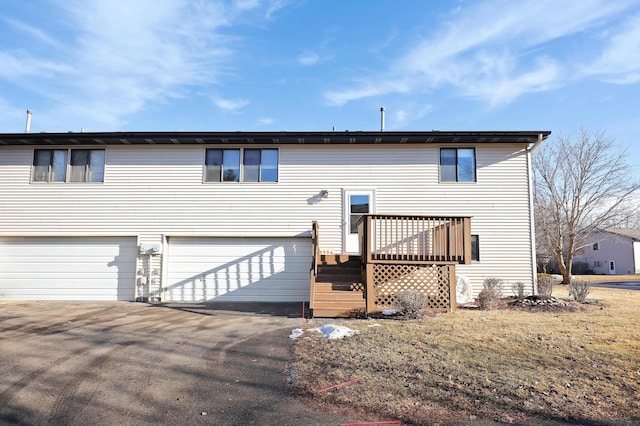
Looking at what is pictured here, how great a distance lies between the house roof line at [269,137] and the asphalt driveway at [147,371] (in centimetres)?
535

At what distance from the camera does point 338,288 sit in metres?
9.27

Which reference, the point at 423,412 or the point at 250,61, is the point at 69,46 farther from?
the point at 423,412

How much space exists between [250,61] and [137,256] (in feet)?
24.7

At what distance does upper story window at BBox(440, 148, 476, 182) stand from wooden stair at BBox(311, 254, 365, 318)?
4207mm

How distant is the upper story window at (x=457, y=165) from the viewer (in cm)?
1191

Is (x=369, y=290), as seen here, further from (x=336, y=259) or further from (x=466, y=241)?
(x=466, y=241)

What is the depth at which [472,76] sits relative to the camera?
12.3m

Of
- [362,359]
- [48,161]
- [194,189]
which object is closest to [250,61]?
[194,189]

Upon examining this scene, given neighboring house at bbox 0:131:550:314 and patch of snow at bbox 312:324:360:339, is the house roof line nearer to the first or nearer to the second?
neighboring house at bbox 0:131:550:314

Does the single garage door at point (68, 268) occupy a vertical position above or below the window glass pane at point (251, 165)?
below

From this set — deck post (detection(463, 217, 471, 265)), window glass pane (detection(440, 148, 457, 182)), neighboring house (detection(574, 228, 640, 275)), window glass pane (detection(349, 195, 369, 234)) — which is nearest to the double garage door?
window glass pane (detection(349, 195, 369, 234))

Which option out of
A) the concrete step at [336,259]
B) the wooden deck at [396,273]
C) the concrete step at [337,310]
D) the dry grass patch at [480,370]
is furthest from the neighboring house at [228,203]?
the dry grass patch at [480,370]

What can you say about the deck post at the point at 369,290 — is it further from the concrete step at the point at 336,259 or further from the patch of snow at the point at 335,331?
the patch of snow at the point at 335,331

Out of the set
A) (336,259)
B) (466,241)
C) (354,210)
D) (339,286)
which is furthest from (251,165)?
(466,241)
